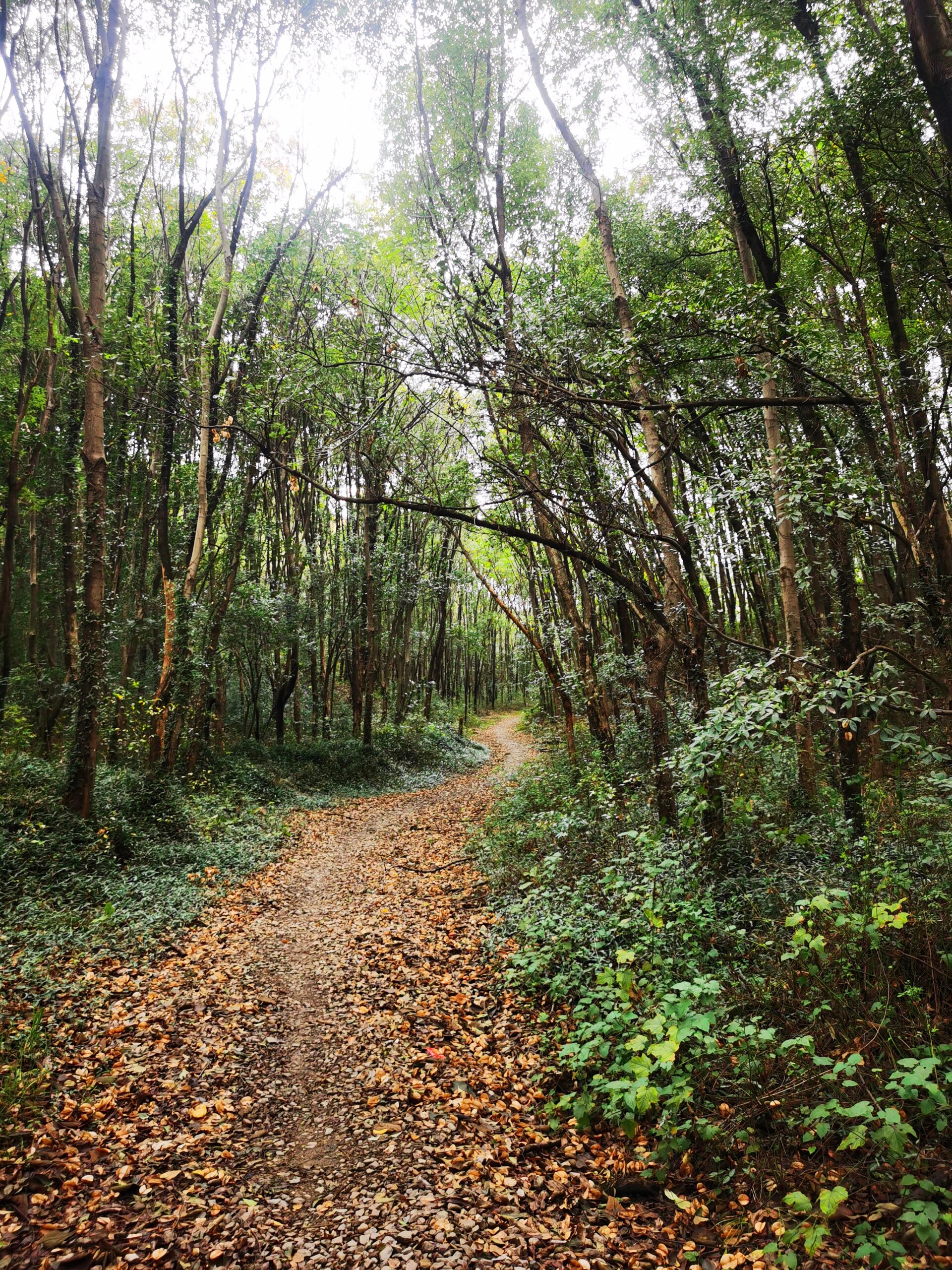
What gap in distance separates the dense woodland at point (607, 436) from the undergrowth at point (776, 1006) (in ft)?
0.18

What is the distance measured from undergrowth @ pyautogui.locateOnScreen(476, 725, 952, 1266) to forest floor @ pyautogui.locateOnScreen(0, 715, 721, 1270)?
1.18 feet

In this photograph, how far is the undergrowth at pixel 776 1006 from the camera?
9.50 ft

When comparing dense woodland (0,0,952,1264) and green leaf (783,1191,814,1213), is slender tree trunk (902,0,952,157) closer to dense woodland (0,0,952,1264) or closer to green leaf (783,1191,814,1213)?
dense woodland (0,0,952,1264)

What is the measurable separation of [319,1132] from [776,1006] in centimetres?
322

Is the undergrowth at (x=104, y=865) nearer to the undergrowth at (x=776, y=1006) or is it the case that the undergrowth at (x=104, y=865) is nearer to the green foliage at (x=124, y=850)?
the green foliage at (x=124, y=850)

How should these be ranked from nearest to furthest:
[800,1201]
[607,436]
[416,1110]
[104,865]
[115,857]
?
1. [800,1201]
2. [416,1110]
3. [607,436]
4. [104,865]
5. [115,857]

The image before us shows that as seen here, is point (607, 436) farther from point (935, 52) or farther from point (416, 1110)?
point (416, 1110)

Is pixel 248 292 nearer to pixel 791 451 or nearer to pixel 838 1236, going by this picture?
pixel 791 451

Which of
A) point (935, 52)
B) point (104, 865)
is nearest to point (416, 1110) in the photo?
point (104, 865)

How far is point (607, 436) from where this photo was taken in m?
5.64

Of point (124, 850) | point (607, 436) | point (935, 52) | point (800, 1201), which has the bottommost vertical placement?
point (800, 1201)

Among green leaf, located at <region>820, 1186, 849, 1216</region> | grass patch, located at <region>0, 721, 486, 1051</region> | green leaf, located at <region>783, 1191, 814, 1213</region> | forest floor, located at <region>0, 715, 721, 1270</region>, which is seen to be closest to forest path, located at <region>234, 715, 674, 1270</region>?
forest floor, located at <region>0, 715, 721, 1270</region>

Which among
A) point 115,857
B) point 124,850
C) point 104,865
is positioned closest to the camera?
point 104,865

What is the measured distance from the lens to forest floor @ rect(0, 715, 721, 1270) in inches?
120
